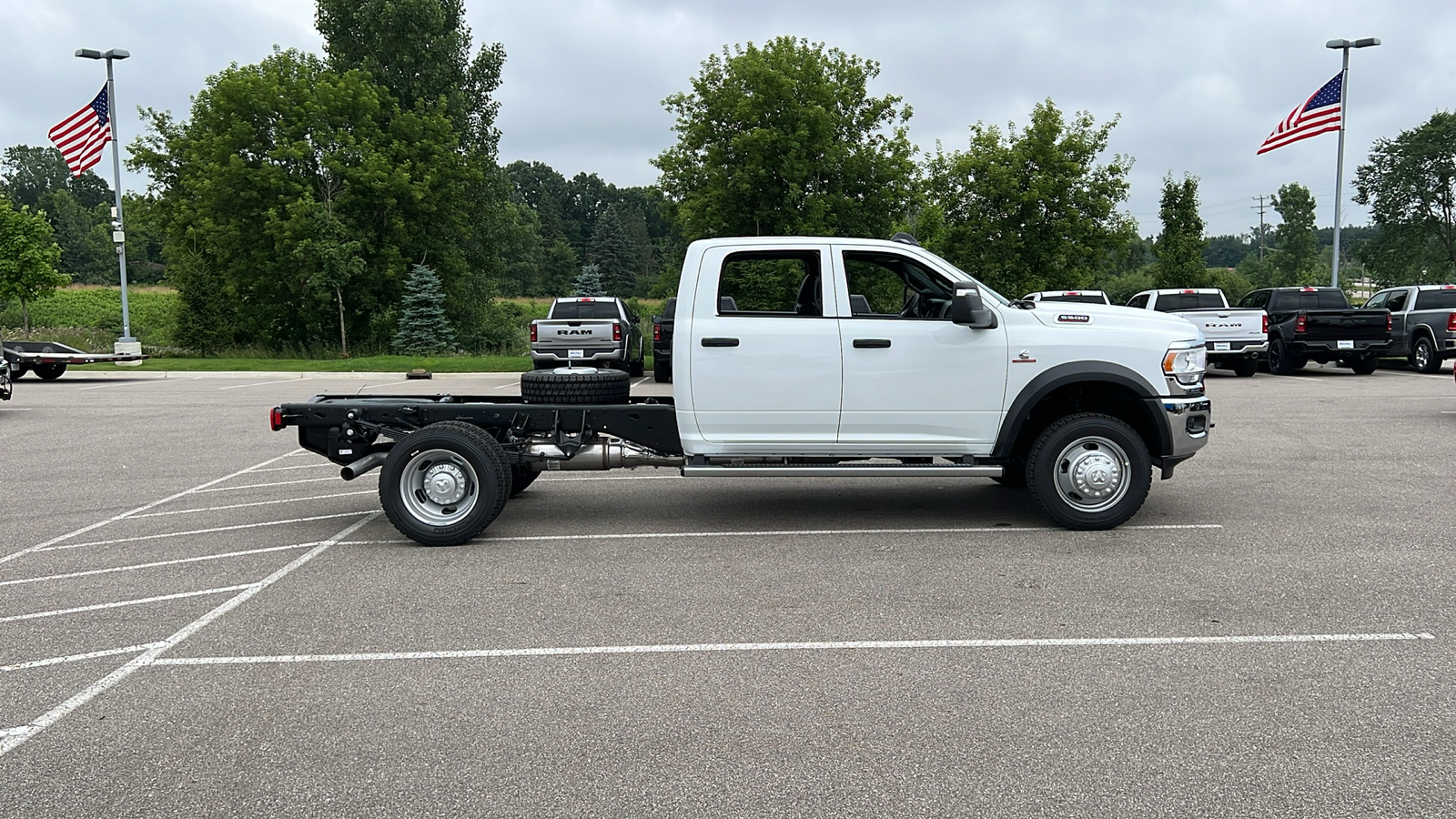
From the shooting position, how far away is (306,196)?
34906 mm

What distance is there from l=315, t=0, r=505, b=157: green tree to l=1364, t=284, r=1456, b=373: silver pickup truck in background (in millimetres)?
33951

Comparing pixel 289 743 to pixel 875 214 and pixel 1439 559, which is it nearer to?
pixel 1439 559

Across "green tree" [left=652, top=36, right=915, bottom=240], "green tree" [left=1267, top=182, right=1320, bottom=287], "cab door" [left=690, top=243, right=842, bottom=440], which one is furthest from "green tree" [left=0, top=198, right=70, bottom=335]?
"green tree" [left=1267, top=182, right=1320, bottom=287]

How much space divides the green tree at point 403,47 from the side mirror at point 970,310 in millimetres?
38906

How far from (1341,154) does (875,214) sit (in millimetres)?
12863

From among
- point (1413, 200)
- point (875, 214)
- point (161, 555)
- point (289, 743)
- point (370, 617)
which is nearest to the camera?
point (289, 743)

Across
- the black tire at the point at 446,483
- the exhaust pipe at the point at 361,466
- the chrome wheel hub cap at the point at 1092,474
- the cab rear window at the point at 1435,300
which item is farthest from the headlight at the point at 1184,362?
the cab rear window at the point at 1435,300

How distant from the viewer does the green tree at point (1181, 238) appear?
3497cm

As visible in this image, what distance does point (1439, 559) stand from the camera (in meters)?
6.55

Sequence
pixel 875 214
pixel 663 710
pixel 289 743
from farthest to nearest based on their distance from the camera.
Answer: pixel 875 214 → pixel 663 710 → pixel 289 743

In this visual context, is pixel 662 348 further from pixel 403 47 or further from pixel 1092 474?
pixel 403 47

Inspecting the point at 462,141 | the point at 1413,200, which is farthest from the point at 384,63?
the point at 1413,200

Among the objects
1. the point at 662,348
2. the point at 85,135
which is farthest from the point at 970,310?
the point at 85,135

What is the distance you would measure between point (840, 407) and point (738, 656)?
113 inches
